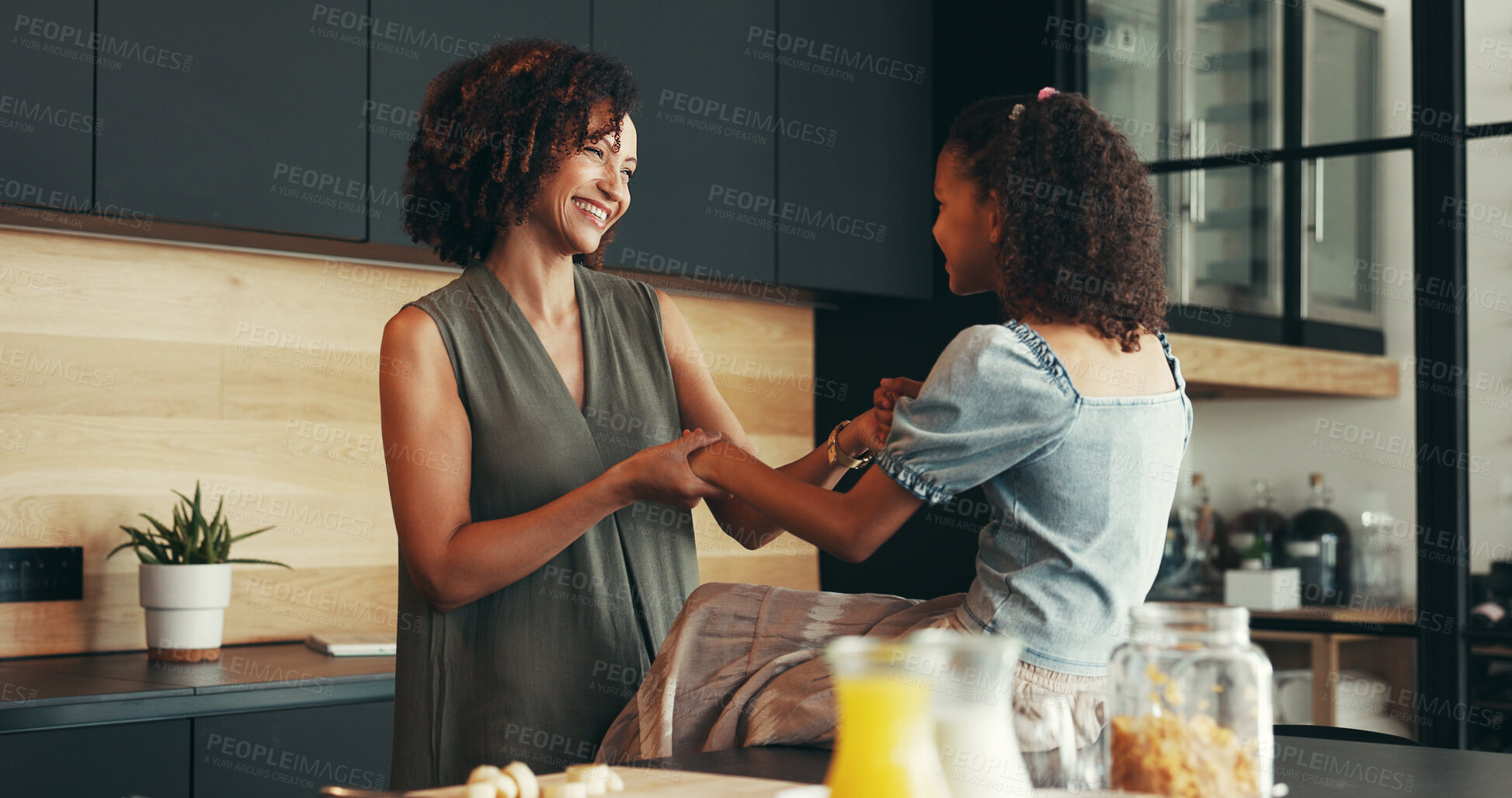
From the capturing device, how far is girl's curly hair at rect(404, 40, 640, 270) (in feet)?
4.50

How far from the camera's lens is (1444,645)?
98.3 inches

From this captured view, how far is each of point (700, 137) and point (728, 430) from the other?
131cm

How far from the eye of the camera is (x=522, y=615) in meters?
1.32

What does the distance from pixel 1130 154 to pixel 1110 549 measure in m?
0.35

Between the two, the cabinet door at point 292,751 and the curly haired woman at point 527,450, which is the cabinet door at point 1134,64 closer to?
the curly haired woman at point 527,450

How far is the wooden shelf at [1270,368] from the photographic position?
8.68 feet

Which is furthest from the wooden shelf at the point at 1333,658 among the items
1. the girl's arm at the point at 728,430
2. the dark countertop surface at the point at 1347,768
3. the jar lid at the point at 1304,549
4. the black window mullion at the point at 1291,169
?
the girl's arm at the point at 728,430

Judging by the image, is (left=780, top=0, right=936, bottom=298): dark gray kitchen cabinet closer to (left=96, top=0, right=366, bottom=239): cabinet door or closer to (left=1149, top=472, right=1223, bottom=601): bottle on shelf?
(left=1149, top=472, right=1223, bottom=601): bottle on shelf

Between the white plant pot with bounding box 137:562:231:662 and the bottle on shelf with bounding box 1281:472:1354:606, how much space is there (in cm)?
192

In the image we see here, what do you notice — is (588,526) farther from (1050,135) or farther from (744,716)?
(1050,135)

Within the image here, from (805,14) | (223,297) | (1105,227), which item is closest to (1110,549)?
(1105,227)

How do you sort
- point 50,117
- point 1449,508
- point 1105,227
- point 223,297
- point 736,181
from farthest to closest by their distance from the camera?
point 736,181
point 1449,508
point 223,297
point 50,117
point 1105,227

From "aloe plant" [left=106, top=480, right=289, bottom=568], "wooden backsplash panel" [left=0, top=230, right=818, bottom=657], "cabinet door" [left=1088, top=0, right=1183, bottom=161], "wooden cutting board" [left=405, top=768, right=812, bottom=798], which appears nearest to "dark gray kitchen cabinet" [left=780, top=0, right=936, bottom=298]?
"cabinet door" [left=1088, top=0, right=1183, bottom=161]

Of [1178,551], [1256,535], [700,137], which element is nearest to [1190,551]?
[1178,551]
